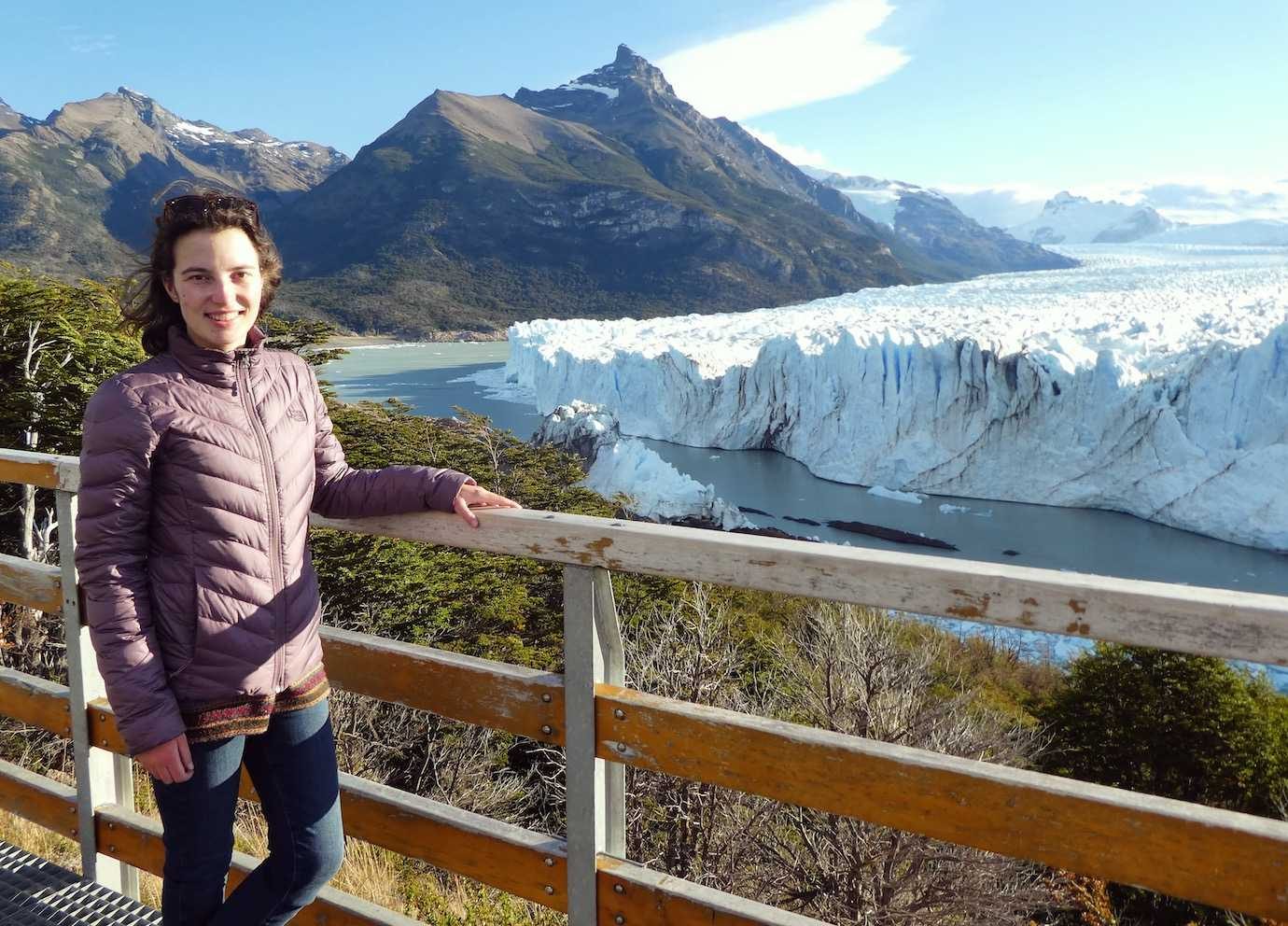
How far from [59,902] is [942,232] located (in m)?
155

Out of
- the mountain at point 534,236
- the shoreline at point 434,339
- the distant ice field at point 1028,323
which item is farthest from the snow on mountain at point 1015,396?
the mountain at point 534,236

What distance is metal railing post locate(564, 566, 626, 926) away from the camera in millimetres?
1154

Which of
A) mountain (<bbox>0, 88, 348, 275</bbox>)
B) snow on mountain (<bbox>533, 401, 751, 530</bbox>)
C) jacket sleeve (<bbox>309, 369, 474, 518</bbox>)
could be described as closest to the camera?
jacket sleeve (<bbox>309, 369, 474, 518</bbox>)

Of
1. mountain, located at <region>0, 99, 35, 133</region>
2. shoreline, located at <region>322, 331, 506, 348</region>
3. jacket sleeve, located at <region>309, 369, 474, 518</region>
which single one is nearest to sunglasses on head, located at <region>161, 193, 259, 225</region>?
jacket sleeve, located at <region>309, 369, 474, 518</region>

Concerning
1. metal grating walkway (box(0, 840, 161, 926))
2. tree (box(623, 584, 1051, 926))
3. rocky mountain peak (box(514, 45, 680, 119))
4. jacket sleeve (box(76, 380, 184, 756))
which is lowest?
tree (box(623, 584, 1051, 926))

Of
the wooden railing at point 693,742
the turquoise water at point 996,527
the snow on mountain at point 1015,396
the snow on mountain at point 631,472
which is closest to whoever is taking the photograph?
the wooden railing at point 693,742

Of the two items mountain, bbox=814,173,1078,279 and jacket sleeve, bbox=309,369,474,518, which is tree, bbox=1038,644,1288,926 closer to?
jacket sleeve, bbox=309,369,474,518

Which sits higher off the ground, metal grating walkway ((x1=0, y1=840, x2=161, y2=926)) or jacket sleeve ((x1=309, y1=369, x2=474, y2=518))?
jacket sleeve ((x1=309, y1=369, x2=474, y2=518))

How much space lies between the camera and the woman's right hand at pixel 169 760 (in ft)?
3.61

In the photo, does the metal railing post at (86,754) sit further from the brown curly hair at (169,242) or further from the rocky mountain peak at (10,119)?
the rocky mountain peak at (10,119)

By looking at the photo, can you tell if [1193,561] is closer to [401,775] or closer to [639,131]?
[401,775]

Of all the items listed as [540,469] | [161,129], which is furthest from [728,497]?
[161,129]

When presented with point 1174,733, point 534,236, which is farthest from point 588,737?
point 534,236

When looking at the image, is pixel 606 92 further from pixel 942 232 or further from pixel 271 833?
pixel 271 833
